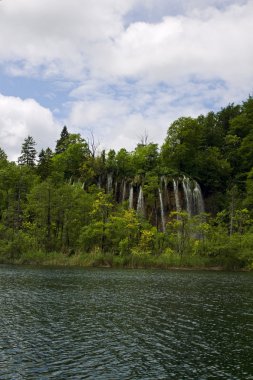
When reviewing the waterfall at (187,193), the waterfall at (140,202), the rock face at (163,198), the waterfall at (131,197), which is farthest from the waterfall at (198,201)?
the waterfall at (131,197)

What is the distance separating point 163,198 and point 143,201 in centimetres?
399

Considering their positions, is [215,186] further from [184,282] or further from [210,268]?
[184,282]

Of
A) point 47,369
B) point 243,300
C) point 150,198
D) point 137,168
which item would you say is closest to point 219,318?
point 243,300

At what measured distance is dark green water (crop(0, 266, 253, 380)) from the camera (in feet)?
46.0

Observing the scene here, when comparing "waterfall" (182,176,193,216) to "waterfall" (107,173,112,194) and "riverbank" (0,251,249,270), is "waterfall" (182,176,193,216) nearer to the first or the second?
"waterfall" (107,173,112,194)

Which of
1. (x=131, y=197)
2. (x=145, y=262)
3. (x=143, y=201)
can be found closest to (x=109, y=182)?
(x=131, y=197)

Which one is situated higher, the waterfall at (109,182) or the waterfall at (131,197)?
the waterfall at (109,182)

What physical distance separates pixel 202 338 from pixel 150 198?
59.5m

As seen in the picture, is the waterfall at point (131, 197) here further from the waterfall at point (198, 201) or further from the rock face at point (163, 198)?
the waterfall at point (198, 201)

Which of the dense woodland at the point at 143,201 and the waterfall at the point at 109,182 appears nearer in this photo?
the dense woodland at the point at 143,201

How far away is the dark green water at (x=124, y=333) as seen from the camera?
14.0 metres

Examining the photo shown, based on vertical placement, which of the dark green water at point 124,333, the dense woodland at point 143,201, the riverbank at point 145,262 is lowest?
the dark green water at point 124,333

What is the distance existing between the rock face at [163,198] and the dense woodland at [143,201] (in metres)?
0.20

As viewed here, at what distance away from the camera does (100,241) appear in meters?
65.9
